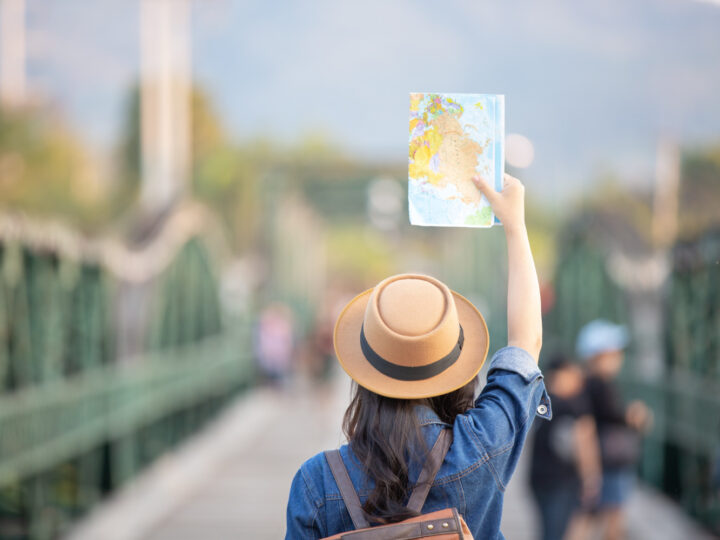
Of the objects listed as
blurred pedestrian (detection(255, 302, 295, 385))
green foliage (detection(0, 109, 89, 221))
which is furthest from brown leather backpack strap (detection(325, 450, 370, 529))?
green foliage (detection(0, 109, 89, 221))

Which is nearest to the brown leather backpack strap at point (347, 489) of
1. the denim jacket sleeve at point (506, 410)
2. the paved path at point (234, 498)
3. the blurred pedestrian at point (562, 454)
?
the denim jacket sleeve at point (506, 410)

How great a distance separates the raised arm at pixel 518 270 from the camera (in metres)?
1.79

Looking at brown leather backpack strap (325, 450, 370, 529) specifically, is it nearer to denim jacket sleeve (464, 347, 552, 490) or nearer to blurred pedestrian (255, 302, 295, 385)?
denim jacket sleeve (464, 347, 552, 490)

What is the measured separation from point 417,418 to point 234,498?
6.49 meters

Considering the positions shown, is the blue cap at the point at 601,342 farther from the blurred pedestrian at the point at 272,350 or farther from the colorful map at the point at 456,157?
the blurred pedestrian at the point at 272,350

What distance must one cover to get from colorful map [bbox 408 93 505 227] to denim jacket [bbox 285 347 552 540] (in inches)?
14.2

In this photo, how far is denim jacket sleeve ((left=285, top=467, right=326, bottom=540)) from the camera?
5.53ft

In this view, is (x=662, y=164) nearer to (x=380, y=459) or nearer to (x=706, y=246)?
(x=706, y=246)

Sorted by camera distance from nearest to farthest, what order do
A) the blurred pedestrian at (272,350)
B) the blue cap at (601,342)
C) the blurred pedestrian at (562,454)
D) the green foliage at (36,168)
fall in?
the blurred pedestrian at (562,454) < the blue cap at (601,342) < the blurred pedestrian at (272,350) < the green foliage at (36,168)

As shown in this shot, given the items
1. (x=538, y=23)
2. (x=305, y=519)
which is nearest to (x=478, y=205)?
(x=305, y=519)

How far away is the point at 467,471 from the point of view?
1668 millimetres

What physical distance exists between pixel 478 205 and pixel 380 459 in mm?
589

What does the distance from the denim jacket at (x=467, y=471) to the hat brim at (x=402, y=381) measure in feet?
0.21

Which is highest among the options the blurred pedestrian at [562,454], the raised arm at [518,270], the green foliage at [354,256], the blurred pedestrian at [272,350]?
the raised arm at [518,270]
